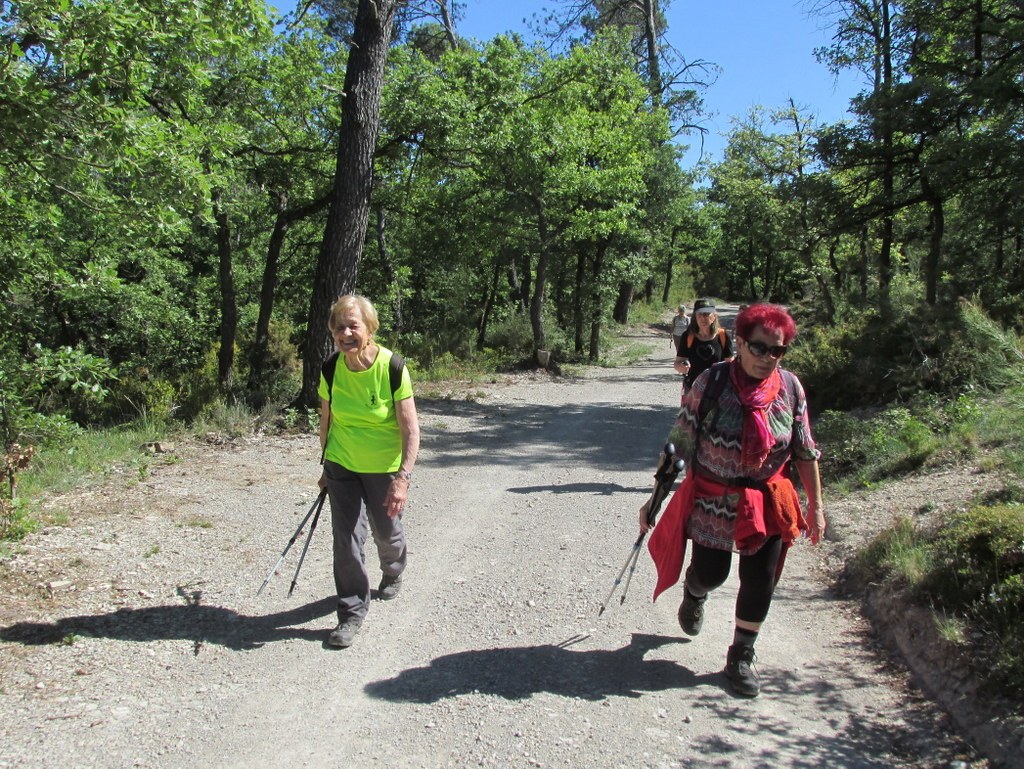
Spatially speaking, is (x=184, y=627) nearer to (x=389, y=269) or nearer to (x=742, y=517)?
(x=742, y=517)

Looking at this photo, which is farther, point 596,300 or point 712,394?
point 596,300

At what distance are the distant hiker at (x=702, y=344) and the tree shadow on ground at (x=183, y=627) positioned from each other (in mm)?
3910

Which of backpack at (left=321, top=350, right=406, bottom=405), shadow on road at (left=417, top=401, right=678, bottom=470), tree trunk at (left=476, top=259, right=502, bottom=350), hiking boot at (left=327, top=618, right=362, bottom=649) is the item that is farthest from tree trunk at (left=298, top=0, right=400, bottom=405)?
tree trunk at (left=476, top=259, right=502, bottom=350)

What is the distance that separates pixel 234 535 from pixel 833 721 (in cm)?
434

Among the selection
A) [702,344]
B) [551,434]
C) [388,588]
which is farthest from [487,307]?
[388,588]

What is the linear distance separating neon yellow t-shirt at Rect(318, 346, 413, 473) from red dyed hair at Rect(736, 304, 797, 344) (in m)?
1.76

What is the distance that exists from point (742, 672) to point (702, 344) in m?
3.73

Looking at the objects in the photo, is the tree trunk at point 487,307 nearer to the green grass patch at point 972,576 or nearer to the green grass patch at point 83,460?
the green grass patch at point 83,460

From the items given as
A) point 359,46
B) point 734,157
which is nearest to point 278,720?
point 359,46

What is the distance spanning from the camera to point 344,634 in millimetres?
3938

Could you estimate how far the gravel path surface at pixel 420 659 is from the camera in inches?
122

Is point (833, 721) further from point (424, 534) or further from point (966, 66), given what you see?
point (966, 66)

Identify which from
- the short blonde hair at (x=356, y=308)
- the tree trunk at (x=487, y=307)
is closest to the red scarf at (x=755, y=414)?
the short blonde hair at (x=356, y=308)

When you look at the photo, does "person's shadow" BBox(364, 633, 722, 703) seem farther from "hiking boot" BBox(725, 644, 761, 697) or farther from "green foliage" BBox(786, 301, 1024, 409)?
"green foliage" BBox(786, 301, 1024, 409)
